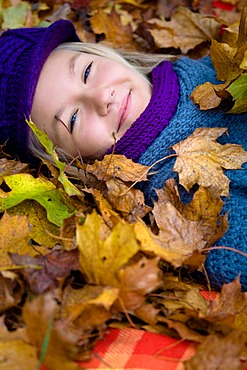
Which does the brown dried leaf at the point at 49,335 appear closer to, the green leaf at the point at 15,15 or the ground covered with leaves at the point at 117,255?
the ground covered with leaves at the point at 117,255

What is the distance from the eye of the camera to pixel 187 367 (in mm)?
968

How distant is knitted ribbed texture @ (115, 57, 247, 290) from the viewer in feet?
4.40

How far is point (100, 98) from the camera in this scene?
167cm

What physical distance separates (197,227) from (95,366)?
1.62 feet

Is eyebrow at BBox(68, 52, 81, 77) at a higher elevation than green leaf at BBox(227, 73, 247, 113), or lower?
higher

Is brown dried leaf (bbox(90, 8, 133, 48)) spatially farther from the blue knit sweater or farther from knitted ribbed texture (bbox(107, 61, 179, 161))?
knitted ribbed texture (bbox(107, 61, 179, 161))

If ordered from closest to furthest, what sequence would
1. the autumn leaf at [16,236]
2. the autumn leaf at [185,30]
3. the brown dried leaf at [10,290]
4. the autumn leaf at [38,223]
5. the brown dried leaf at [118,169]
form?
1. the brown dried leaf at [10,290]
2. the autumn leaf at [16,236]
3. the autumn leaf at [38,223]
4. the brown dried leaf at [118,169]
5. the autumn leaf at [185,30]

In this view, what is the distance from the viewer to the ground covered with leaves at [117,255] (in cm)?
96

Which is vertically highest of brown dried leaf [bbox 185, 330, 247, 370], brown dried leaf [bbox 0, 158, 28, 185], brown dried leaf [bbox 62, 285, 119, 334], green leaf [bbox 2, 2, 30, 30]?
green leaf [bbox 2, 2, 30, 30]

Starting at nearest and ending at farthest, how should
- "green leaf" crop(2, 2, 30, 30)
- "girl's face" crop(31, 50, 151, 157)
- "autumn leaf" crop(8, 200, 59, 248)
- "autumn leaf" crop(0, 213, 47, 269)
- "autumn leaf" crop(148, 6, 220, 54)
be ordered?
"autumn leaf" crop(0, 213, 47, 269) < "autumn leaf" crop(8, 200, 59, 248) < "girl's face" crop(31, 50, 151, 157) < "autumn leaf" crop(148, 6, 220, 54) < "green leaf" crop(2, 2, 30, 30)

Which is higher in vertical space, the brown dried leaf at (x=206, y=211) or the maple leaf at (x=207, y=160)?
the maple leaf at (x=207, y=160)

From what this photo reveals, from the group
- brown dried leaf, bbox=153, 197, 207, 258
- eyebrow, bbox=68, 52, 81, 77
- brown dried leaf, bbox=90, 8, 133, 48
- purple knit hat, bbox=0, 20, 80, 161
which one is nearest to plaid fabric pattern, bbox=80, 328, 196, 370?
brown dried leaf, bbox=153, 197, 207, 258

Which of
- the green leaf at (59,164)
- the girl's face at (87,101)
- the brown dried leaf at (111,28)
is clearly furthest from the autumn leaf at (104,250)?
the brown dried leaf at (111,28)

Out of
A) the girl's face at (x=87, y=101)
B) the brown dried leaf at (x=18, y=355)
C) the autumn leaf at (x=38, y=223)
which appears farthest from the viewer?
the girl's face at (x=87, y=101)
